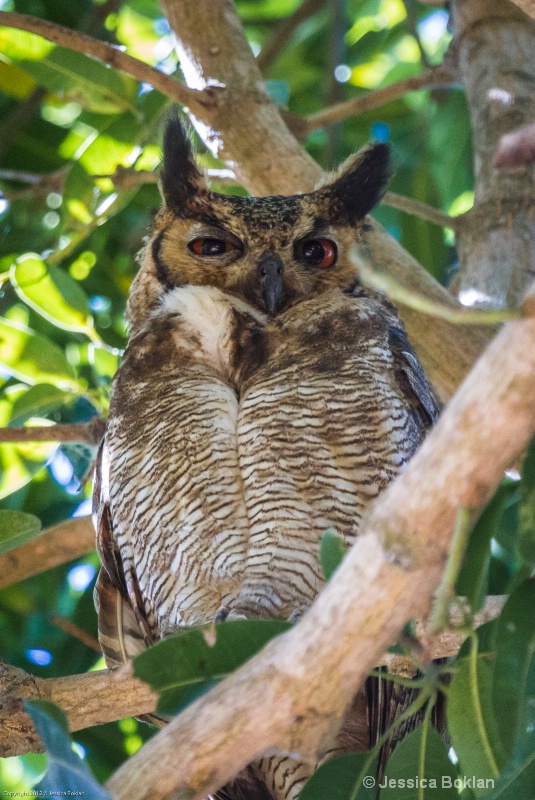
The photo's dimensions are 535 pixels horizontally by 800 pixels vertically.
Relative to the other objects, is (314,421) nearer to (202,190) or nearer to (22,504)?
(202,190)

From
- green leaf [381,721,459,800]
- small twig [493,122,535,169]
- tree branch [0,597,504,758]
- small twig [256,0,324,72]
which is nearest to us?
small twig [493,122,535,169]

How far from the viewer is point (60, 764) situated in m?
1.21

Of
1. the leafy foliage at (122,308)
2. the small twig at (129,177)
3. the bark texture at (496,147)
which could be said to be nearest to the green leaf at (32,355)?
the leafy foliage at (122,308)

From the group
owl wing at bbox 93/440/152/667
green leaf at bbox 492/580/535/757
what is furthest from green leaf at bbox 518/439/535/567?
owl wing at bbox 93/440/152/667

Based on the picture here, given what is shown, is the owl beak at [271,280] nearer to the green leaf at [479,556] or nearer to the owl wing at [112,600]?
the owl wing at [112,600]

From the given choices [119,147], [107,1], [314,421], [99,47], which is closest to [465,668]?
[314,421]

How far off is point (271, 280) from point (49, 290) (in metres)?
0.71

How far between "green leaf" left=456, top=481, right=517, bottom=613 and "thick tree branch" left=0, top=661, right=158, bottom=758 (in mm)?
656

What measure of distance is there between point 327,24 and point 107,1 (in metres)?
0.89

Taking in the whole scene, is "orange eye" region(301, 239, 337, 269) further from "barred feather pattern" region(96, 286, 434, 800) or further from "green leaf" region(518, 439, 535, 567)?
"green leaf" region(518, 439, 535, 567)

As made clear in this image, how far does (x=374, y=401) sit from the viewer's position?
220cm

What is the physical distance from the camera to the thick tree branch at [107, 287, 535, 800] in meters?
1.01

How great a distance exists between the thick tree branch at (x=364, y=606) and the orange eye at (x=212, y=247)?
1.59 meters

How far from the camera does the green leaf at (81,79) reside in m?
2.95
